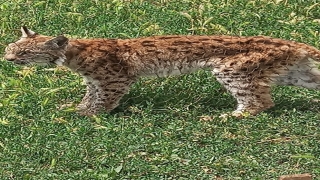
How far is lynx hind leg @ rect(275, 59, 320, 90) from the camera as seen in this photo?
8.77m

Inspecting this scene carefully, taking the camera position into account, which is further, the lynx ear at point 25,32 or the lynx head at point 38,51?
the lynx ear at point 25,32

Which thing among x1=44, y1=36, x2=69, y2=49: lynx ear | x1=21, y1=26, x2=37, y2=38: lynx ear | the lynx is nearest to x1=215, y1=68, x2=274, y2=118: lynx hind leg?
the lynx

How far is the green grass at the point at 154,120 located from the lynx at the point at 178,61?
203mm

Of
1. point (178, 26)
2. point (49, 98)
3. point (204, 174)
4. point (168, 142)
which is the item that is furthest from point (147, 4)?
point (204, 174)

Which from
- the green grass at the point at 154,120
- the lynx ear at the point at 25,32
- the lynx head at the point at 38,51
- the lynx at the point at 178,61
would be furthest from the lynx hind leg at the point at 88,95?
the lynx ear at the point at 25,32

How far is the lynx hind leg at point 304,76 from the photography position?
28.8 ft

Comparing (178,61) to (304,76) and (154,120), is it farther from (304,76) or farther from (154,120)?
(304,76)

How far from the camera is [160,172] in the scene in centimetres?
700

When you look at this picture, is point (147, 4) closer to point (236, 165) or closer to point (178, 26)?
point (178, 26)

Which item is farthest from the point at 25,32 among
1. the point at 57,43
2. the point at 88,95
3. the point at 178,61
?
the point at 178,61

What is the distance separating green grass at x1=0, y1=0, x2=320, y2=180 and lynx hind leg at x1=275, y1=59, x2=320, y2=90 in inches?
6.4

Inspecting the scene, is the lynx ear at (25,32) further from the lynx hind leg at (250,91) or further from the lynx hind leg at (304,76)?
the lynx hind leg at (304,76)

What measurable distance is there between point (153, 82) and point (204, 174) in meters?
2.39

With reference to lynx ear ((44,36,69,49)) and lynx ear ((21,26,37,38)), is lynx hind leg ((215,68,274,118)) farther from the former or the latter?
lynx ear ((21,26,37,38))
